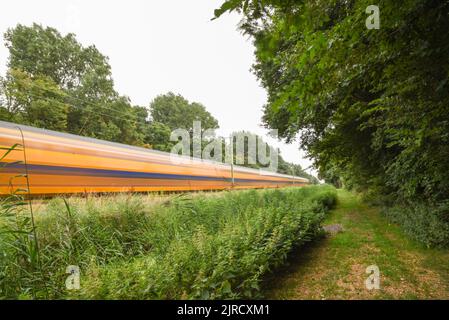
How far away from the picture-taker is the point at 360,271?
13.3 feet

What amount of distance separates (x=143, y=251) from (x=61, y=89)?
88.5 feet

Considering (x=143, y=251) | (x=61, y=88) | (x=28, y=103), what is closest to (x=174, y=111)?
(x=61, y=88)

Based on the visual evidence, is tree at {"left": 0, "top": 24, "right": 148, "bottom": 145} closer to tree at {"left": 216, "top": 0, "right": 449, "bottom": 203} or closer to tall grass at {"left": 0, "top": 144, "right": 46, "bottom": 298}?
tall grass at {"left": 0, "top": 144, "right": 46, "bottom": 298}

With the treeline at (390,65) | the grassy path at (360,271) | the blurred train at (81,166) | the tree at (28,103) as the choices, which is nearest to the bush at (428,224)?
the treeline at (390,65)

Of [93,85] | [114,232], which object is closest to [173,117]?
[93,85]

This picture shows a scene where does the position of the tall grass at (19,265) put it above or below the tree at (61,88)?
below

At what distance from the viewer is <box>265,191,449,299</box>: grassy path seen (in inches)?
132

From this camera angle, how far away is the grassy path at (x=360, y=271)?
3.36m

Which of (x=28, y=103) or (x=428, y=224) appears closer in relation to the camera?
(x=428, y=224)

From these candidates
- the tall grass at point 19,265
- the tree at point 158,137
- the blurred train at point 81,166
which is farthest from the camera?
the tree at point 158,137

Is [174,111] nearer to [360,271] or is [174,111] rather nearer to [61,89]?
[61,89]

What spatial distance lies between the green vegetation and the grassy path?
1.61 ft

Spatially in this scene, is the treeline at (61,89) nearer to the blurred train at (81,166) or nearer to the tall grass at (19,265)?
the blurred train at (81,166)

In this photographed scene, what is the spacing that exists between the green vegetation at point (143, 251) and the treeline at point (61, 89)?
17.4 m
